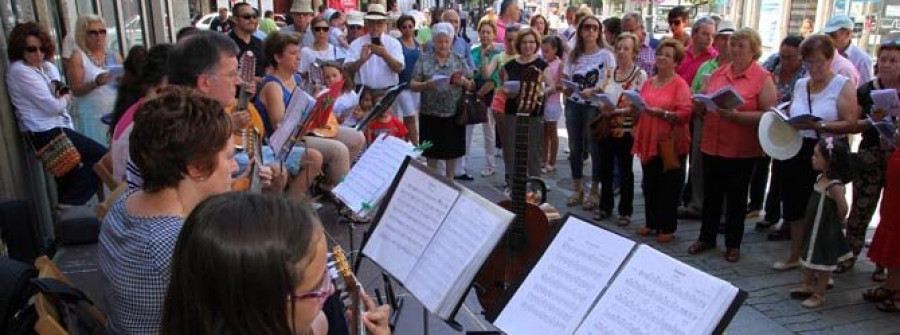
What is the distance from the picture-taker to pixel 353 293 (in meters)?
1.96

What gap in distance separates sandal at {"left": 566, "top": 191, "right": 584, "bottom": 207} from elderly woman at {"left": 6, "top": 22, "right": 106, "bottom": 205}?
155 inches

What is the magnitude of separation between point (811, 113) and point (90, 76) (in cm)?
510

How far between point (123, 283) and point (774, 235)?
184 inches

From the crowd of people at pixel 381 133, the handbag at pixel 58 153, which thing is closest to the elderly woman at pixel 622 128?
the crowd of people at pixel 381 133

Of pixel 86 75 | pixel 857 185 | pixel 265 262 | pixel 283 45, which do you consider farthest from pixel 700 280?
pixel 86 75

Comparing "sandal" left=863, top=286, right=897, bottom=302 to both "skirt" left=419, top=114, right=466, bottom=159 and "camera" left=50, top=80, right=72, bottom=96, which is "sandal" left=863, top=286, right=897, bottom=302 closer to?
"skirt" left=419, top=114, right=466, bottom=159

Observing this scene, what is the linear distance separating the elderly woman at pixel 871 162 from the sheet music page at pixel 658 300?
3040 millimetres

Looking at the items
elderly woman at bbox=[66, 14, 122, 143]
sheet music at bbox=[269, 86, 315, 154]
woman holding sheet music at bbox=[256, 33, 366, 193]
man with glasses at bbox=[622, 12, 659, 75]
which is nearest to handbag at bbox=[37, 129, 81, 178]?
elderly woman at bbox=[66, 14, 122, 143]

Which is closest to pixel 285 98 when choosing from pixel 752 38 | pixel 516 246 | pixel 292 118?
pixel 292 118

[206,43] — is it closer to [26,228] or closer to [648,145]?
[26,228]

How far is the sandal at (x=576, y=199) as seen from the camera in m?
6.04

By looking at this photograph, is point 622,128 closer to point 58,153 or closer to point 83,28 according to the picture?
point 58,153

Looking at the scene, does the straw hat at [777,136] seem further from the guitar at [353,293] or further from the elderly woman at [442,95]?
the guitar at [353,293]

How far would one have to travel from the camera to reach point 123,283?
1805 millimetres
